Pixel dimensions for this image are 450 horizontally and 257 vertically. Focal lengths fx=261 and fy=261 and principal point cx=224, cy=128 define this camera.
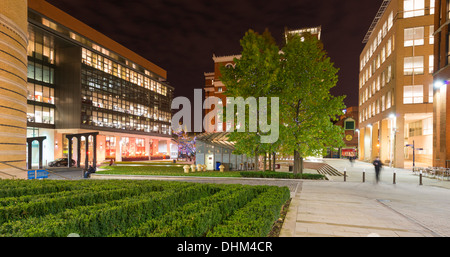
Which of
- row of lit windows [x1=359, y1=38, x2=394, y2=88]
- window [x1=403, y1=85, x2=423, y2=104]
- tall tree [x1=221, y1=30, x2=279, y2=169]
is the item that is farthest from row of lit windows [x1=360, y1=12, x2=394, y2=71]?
tall tree [x1=221, y1=30, x2=279, y2=169]

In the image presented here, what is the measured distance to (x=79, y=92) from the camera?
51031mm

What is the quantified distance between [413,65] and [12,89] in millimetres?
50668

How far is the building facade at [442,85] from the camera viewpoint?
2656 cm

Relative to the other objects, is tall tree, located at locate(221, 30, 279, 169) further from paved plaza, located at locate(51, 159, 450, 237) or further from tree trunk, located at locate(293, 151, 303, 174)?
paved plaza, located at locate(51, 159, 450, 237)

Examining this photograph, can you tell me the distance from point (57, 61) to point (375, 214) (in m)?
60.0

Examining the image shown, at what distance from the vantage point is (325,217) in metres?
9.42

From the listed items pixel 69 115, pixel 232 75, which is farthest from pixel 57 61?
pixel 232 75

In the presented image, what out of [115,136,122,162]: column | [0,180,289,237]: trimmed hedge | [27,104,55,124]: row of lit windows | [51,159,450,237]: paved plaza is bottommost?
[115,136,122,162]: column

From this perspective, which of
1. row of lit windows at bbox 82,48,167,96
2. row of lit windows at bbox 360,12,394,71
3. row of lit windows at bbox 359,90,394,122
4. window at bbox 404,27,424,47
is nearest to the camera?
window at bbox 404,27,424,47

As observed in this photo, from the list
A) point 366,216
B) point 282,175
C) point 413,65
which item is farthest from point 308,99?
point 413,65

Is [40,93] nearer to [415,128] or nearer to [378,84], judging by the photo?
[378,84]

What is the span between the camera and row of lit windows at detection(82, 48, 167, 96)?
181ft
